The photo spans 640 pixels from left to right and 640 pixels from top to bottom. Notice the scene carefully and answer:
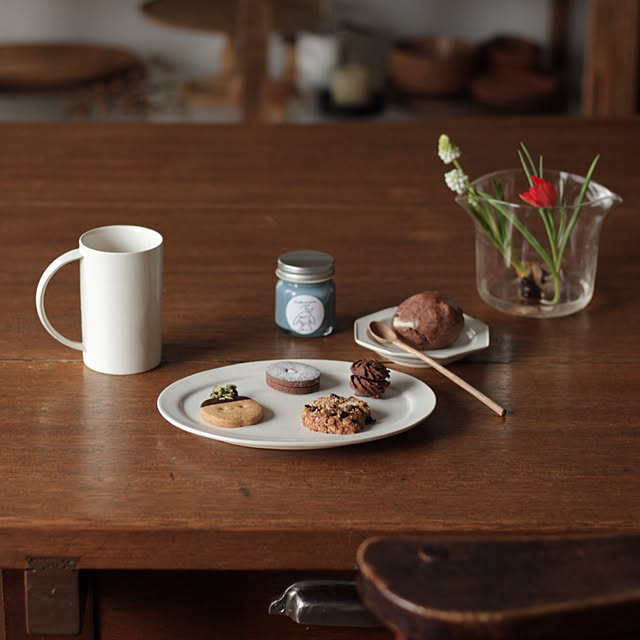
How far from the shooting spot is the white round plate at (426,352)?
1.00 m

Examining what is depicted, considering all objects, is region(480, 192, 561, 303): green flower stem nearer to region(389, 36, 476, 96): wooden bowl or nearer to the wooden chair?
the wooden chair

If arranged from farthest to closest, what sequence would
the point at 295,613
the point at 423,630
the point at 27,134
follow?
the point at 27,134 < the point at 295,613 < the point at 423,630

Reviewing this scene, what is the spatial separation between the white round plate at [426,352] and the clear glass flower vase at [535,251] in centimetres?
10

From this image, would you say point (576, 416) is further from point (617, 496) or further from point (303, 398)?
point (303, 398)

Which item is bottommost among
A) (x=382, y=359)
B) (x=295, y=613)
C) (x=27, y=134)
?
(x=295, y=613)

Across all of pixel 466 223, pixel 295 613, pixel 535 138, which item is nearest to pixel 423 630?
pixel 295 613

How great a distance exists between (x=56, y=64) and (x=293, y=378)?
9.72 ft

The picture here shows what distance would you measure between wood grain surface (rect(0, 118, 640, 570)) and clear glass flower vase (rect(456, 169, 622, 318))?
26mm

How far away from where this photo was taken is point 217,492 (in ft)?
2.59

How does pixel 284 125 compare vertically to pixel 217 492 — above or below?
above

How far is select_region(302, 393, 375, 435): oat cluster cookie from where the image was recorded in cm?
85

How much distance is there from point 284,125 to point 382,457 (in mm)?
1136

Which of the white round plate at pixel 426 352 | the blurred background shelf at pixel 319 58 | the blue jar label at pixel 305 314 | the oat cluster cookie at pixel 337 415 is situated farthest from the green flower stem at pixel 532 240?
the blurred background shelf at pixel 319 58

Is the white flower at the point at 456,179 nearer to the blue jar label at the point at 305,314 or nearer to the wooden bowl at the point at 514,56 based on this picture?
the blue jar label at the point at 305,314
